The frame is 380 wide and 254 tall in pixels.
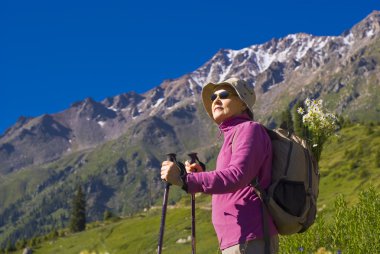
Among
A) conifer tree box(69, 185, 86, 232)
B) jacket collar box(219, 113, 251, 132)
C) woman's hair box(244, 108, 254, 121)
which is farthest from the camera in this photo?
conifer tree box(69, 185, 86, 232)

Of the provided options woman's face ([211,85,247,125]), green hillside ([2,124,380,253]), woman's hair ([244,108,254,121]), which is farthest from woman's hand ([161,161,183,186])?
green hillside ([2,124,380,253])

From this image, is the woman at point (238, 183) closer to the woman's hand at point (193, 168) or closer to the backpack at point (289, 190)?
the backpack at point (289, 190)

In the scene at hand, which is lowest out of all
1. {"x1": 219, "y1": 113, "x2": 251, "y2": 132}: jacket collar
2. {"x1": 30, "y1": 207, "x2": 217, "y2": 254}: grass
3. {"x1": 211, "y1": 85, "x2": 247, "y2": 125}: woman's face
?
{"x1": 30, "y1": 207, "x2": 217, "y2": 254}: grass

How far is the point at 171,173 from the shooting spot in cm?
594

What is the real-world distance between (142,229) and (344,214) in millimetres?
83080

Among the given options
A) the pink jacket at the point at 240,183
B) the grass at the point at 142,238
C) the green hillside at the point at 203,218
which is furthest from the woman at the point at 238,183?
the green hillside at the point at 203,218

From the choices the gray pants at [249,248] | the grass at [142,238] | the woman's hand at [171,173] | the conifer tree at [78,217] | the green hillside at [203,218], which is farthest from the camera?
the conifer tree at [78,217]

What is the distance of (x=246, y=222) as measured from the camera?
6.19 metres

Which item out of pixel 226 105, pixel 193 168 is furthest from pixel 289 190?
pixel 193 168

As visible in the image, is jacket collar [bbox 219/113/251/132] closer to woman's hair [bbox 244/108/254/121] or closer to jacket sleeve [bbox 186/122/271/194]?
woman's hair [bbox 244/108/254/121]

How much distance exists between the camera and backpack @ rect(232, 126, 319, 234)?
20.3ft

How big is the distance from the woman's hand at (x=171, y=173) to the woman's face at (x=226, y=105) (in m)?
1.28

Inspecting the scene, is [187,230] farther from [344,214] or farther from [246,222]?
[246,222]

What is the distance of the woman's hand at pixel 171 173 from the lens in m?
5.93
